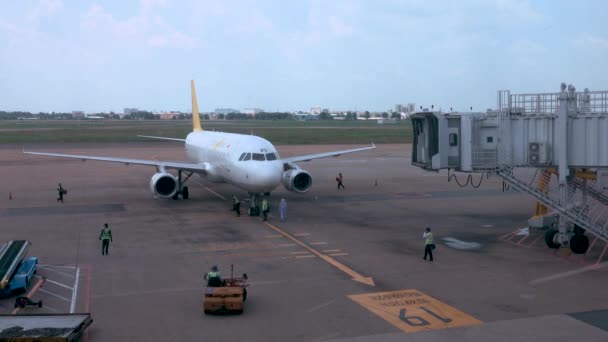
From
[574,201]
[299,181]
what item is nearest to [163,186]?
[299,181]

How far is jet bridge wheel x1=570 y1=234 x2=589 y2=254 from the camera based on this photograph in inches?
942

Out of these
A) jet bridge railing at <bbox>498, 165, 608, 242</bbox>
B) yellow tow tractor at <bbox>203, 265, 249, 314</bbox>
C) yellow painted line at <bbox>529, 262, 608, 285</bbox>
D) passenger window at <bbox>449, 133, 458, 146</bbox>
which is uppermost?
passenger window at <bbox>449, 133, 458, 146</bbox>

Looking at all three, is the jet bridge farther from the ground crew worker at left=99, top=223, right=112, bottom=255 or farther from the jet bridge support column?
the ground crew worker at left=99, top=223, right=112, bottom=255

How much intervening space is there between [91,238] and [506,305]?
18302mm

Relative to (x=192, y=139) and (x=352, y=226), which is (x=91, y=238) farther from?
(x=192, y=139)

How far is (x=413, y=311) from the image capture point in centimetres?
1712

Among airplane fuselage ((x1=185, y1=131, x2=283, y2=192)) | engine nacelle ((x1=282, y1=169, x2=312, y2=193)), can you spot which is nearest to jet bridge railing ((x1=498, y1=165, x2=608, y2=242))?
airplane fuselage ((x1=185, y1=131, x2=283, y2=192))

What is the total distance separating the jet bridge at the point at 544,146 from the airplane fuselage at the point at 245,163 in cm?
902

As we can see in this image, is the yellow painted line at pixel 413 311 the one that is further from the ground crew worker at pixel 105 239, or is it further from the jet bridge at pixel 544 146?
the ground crew worker at pixel 105 239

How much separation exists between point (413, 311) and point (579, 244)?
10289 mm

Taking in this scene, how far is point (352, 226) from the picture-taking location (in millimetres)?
30391

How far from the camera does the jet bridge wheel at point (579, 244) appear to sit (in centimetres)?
2392

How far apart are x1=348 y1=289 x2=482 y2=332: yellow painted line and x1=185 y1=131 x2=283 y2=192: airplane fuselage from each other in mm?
14260

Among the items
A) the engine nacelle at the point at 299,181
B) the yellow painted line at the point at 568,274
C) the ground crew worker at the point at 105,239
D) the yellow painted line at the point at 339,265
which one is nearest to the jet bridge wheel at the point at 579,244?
the yellow painted line at the point at 568,274
